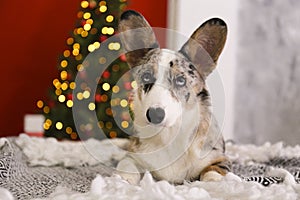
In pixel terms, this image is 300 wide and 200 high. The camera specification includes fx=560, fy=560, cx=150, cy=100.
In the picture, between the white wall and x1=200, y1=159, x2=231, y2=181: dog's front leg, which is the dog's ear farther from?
the white wall

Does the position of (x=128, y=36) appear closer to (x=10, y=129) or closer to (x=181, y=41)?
(x=181, y=41)

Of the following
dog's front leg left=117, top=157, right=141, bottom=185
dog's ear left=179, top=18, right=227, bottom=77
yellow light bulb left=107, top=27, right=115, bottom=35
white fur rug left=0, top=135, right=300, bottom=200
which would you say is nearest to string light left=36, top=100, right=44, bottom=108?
yellow light bulb left=107, top=27, right=115, bottom=35

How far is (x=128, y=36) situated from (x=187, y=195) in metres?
0.42

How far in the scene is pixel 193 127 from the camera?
3.68 ft

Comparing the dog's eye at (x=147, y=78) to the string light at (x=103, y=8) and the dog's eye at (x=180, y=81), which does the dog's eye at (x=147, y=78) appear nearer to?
the dog's eye at (x=180, y=81)

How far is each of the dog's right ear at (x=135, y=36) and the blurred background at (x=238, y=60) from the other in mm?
1882

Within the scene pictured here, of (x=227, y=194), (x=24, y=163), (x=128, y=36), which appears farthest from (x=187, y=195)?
(x=24, y=163)

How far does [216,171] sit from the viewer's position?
113cm

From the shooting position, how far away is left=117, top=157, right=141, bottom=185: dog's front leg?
113 cm

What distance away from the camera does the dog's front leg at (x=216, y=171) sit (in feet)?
3.61

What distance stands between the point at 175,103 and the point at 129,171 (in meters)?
0.19

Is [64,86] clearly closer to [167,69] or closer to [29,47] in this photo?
[29,47]

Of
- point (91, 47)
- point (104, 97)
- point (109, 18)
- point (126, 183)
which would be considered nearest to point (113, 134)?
point (104, 97)

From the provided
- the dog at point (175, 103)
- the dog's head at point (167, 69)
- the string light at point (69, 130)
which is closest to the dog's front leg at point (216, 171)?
the dog at point (175, 103)
